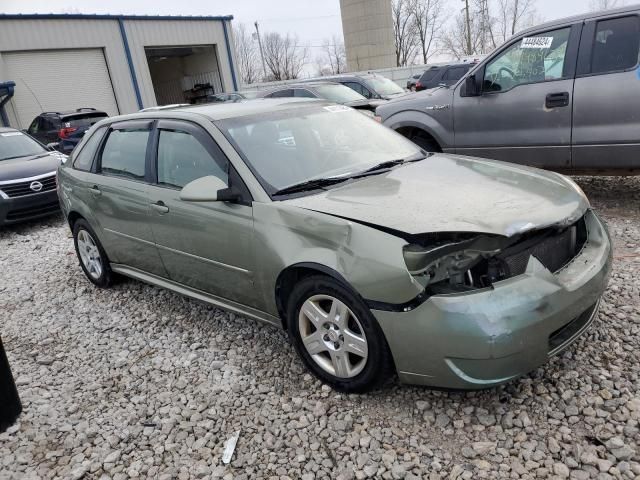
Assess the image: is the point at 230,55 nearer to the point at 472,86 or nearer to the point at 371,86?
the point at 371,86

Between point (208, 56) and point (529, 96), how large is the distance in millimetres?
23608

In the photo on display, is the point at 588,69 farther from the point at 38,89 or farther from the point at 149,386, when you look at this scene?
the point at 38,89

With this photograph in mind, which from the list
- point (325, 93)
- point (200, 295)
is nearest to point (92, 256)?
point (200, 295)

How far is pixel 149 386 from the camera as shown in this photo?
3.26 m

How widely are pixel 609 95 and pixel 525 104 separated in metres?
0.80

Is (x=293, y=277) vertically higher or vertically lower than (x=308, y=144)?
lower

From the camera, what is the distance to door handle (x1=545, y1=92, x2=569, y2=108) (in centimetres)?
518

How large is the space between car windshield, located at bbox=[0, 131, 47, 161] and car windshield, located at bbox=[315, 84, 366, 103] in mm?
6086

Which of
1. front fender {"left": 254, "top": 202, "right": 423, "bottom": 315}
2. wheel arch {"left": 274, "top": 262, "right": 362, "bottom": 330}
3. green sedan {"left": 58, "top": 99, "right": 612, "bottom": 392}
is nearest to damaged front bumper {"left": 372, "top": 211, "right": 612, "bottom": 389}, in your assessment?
green sedan {"left": 58, "top": 99, "right": 612, "bottom": 392}

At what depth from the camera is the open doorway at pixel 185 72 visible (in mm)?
26000

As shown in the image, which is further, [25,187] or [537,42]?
[25,187]

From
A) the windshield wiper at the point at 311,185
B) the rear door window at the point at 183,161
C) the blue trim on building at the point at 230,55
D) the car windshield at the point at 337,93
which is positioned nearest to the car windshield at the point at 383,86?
the car windshield at the point at 337,93

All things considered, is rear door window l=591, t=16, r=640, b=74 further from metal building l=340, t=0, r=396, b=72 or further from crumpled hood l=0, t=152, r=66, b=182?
metal building l=340, t=0, r=396, b=72

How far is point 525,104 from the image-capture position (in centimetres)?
546
